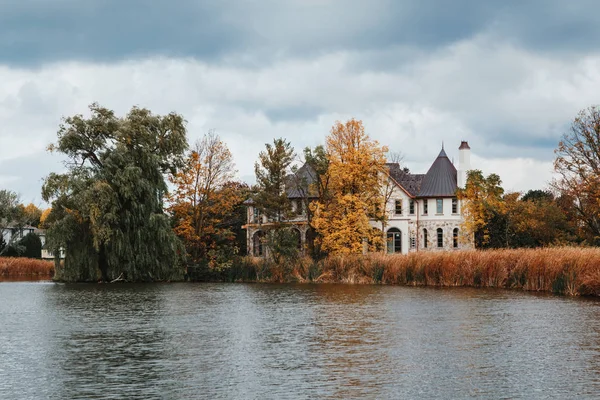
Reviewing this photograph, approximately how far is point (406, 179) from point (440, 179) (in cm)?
408

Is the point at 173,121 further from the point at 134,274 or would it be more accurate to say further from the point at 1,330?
the point at 1,330

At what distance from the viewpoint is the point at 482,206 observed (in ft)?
238

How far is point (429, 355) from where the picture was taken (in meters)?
19.9

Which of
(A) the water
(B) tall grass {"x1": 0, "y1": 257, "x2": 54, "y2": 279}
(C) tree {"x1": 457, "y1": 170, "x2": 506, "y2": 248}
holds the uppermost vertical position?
(C) tree {"x1": 457, "y1": 170, "x2": 506, "y2": 248}

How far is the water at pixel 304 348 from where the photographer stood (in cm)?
1584

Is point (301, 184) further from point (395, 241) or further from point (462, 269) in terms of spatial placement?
point (462, 269)

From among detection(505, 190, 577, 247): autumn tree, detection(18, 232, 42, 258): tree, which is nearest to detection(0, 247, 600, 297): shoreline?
detection(505, 190, 577, 247): autumn tree

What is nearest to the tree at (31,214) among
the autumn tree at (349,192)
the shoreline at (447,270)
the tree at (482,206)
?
the shoreline at (447,270)

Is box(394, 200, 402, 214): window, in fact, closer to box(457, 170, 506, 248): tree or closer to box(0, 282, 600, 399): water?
box(457, 170, 506, 248): tree

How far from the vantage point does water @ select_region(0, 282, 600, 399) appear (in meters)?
15.8

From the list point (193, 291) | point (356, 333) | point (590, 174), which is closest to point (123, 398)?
point (356, 333)

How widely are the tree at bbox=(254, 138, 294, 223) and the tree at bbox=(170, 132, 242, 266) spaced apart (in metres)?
2.45

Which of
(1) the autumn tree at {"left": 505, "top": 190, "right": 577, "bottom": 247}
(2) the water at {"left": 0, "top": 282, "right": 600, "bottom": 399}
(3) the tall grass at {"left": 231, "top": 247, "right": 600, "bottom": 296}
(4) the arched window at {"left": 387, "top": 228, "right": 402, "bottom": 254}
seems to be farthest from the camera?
(4) the arched window at {"left": 387, "top": 228, "right": 402, "bottom": 254}

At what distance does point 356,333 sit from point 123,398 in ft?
36.0
